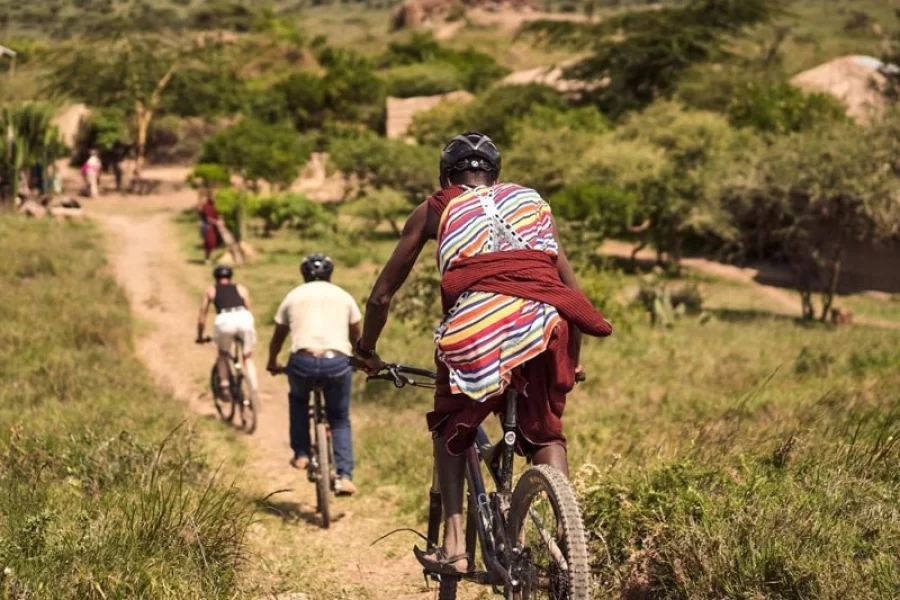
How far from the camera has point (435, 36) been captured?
84.1 metres

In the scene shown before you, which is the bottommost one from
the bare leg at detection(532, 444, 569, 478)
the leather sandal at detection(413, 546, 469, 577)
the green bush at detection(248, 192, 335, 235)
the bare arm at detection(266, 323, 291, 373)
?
the green bush at detection(248, 192, 335, 235)

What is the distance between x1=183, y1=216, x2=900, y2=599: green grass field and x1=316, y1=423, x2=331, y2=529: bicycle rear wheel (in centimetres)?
53

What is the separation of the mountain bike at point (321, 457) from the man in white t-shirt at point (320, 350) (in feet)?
0.13

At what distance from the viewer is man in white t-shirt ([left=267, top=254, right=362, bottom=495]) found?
6887 millimetres

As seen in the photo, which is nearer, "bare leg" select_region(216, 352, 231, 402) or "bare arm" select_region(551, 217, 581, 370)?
"bare arm" select_region(551, 217, 581, 370)

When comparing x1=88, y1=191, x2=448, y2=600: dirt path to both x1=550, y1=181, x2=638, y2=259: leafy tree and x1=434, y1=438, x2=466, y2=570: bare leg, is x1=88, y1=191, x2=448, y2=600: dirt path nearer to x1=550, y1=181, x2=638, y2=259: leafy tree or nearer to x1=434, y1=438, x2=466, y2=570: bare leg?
x1=434, y1=438, x2=466, y2=570: bare leg

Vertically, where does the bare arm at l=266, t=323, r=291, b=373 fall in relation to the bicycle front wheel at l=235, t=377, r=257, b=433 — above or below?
above

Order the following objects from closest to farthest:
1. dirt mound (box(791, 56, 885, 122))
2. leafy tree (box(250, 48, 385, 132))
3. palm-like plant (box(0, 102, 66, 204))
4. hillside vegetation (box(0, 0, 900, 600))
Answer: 1. hillside vegetation (box(0, 0, 900, 600))
2. palm-like plant (box(0, 102, 66, 204))
3. dirt mound (box(791, 56, 885, 122))
4. leafy tree (box(250, 48, 385, 132))

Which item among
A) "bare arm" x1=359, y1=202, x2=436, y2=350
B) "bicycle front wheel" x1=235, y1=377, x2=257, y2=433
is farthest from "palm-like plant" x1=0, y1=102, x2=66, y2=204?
"bare arm" x1=359, y1=202, x2=436, y2=350

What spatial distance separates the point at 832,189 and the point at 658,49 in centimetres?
2382

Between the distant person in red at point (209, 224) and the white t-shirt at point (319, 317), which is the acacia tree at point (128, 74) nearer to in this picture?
the distant person in red at point (209, 224)

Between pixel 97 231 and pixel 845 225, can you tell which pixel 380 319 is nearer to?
pixel 845 225

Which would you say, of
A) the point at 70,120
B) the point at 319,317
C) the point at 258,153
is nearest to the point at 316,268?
the point at 319,317

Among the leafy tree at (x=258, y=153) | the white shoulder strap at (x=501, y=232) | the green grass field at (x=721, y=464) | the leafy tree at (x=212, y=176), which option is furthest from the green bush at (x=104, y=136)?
the white shoulder strap at (x=501, y=232)
